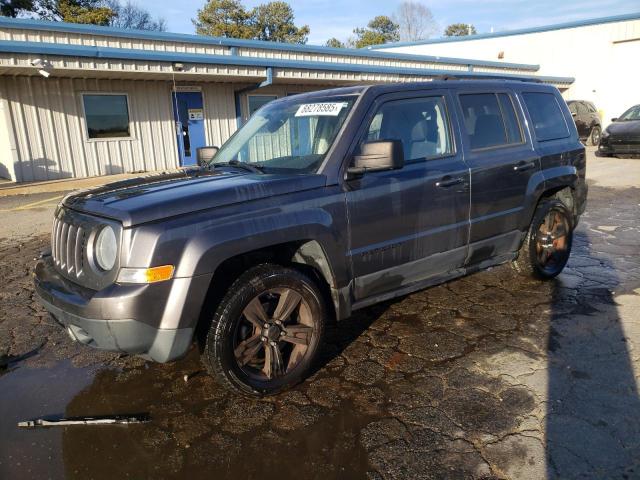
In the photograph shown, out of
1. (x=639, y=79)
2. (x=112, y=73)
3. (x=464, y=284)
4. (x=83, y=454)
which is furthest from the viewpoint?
(x=639, y=79)

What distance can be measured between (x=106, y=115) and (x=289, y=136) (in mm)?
11976

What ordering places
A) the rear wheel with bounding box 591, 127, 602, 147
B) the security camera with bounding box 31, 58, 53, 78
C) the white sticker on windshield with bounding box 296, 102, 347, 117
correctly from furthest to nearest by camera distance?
the rear wheel with bounding box 591, 127, 602, 147, the security camera with bounding box 31, 58, 53, 78, the white sticker on windshield with bounding box 296, 102, 347, 117

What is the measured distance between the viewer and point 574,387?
119 inches

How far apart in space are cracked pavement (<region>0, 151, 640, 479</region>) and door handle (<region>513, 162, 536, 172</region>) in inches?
47.5

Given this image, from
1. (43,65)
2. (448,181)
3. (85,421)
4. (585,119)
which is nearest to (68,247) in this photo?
(85,421)

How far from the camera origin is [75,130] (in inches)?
522

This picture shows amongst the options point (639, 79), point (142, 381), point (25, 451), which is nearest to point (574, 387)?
point (142, 381)

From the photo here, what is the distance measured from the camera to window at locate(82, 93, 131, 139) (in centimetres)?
1345

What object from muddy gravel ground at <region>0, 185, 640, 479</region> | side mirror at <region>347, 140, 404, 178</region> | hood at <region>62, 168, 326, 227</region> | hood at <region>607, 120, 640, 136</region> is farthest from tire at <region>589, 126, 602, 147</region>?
hood at <region>62, 168, 326, 227</region>

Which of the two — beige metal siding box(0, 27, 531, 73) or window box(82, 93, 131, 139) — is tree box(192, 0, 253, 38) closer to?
beige metal siding box(0, 27, 531, 73)

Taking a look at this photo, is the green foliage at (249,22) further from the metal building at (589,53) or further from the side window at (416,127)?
the side window at (416,127)

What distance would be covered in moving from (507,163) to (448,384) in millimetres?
2044

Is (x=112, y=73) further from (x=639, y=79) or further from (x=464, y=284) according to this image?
(x=639, y=79)

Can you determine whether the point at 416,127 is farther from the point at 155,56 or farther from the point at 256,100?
the point at 256,100
